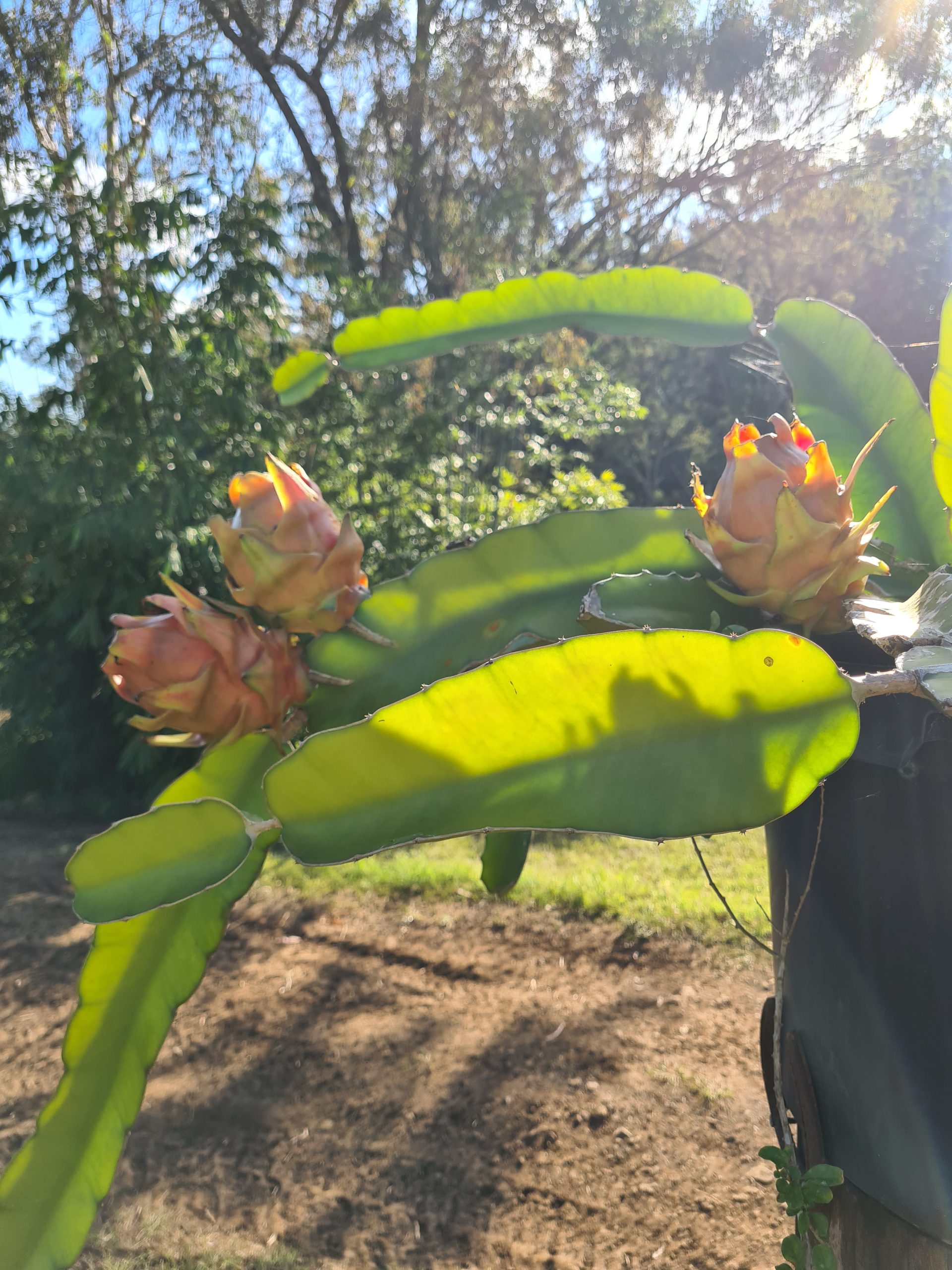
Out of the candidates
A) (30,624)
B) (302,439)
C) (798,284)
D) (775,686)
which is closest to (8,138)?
(302,439)

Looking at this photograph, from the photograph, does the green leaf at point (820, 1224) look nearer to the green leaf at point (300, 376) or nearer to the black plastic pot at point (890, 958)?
the black plastic pot at point (890, 958)

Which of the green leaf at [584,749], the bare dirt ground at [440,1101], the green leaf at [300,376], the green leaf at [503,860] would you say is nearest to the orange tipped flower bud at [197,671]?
the green leaf at [584,749]

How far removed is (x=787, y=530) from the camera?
21.1 inches

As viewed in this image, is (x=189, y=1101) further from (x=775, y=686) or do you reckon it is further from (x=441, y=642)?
(x=775, y=686)

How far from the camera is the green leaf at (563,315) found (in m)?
0.88

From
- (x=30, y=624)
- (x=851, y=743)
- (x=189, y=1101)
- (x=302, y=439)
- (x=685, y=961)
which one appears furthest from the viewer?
(x=302, y=439)

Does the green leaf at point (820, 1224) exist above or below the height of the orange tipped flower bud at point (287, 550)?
below

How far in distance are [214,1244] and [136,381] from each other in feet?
9.33

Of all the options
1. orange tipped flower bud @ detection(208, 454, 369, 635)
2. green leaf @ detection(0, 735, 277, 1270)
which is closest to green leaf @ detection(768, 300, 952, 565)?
orange tipped flower bud @ detection(208, 454, 369, 635)

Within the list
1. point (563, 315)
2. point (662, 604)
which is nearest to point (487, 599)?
point (662, 604)

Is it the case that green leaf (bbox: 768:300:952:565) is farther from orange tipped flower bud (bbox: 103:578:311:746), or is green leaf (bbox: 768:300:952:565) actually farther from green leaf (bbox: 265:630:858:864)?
orange tipped flower bud (bbox: 103:578:311:746)

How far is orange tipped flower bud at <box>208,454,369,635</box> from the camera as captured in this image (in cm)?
58

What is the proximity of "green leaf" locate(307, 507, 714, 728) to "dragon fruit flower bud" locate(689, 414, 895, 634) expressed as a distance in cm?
10

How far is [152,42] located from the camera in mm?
4828
